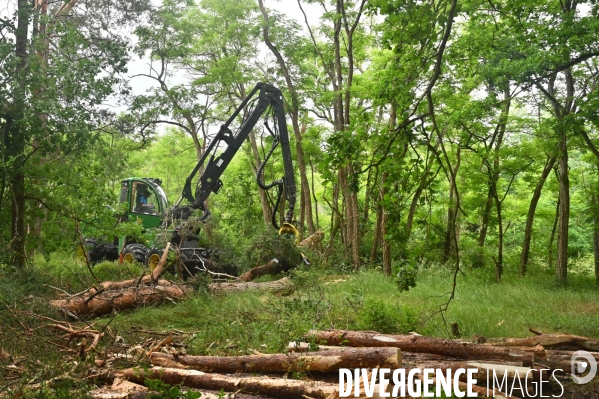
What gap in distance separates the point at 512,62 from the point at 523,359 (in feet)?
22.9

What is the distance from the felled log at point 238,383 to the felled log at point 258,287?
538 cm

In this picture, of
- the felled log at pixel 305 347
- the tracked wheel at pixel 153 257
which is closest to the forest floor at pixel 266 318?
the felled log at pixel 305 347

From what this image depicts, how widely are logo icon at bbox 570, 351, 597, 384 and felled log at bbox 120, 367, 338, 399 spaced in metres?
2.30

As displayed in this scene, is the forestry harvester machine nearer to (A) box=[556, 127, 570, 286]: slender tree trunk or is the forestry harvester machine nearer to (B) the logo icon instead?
(A) box=[556, 127, 570, 286]: slender tree trunk

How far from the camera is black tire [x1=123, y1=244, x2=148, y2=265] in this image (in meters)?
14.2

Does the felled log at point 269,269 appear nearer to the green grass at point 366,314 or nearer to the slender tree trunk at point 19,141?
the green grass at point 366,314

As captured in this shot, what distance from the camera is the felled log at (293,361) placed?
4816 mm

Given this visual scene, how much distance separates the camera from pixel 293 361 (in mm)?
5070

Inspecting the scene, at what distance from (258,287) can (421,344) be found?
20.3ft

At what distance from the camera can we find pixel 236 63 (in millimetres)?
20547

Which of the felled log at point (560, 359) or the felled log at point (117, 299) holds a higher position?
the felled log at point (560, 359)

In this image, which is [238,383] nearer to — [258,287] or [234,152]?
[258,287]

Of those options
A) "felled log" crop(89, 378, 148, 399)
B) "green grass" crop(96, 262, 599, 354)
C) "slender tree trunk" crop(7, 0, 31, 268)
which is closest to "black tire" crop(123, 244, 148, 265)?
"slender tree trunk" crop(7, 0, 31, 268)

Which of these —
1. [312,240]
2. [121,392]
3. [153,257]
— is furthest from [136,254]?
[121,392]
